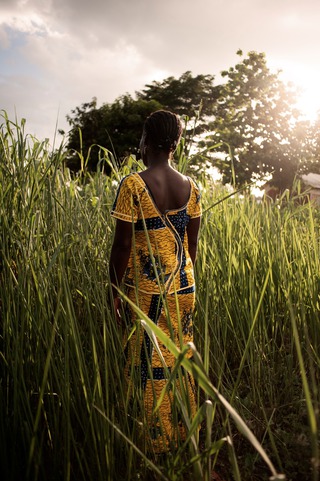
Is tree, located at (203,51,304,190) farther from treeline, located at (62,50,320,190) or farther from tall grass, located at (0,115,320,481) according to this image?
tall grass, located at (0,115,320,481)

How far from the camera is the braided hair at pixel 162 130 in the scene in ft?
6.15

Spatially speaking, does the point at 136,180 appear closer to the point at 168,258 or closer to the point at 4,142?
the point at 168,258

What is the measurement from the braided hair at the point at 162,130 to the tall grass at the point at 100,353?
37 centimetres

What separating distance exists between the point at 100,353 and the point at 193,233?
68 cm

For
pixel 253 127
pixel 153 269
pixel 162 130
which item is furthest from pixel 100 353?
pixel 253 127

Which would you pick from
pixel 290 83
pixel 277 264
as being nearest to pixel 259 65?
pixel 290 83

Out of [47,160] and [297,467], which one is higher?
[47,160]

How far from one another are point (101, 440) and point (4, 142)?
1461mm

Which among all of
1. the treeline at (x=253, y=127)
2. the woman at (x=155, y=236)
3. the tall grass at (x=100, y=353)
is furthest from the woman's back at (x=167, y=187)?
the treeline at (x=253, y=127)

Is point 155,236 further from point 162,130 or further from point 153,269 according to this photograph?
point 162,130

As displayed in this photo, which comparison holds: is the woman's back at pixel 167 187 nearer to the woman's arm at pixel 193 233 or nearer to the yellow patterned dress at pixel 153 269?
the yellow patterned dress at pixel 153 269

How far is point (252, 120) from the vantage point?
26578 mm

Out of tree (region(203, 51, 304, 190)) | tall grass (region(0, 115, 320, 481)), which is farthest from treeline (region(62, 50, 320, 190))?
tall grass (region(0, 115, 320, 481))

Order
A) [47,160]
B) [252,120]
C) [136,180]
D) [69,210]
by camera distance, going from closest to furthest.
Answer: [136,180], [69,210], [47,160], [252,120]
